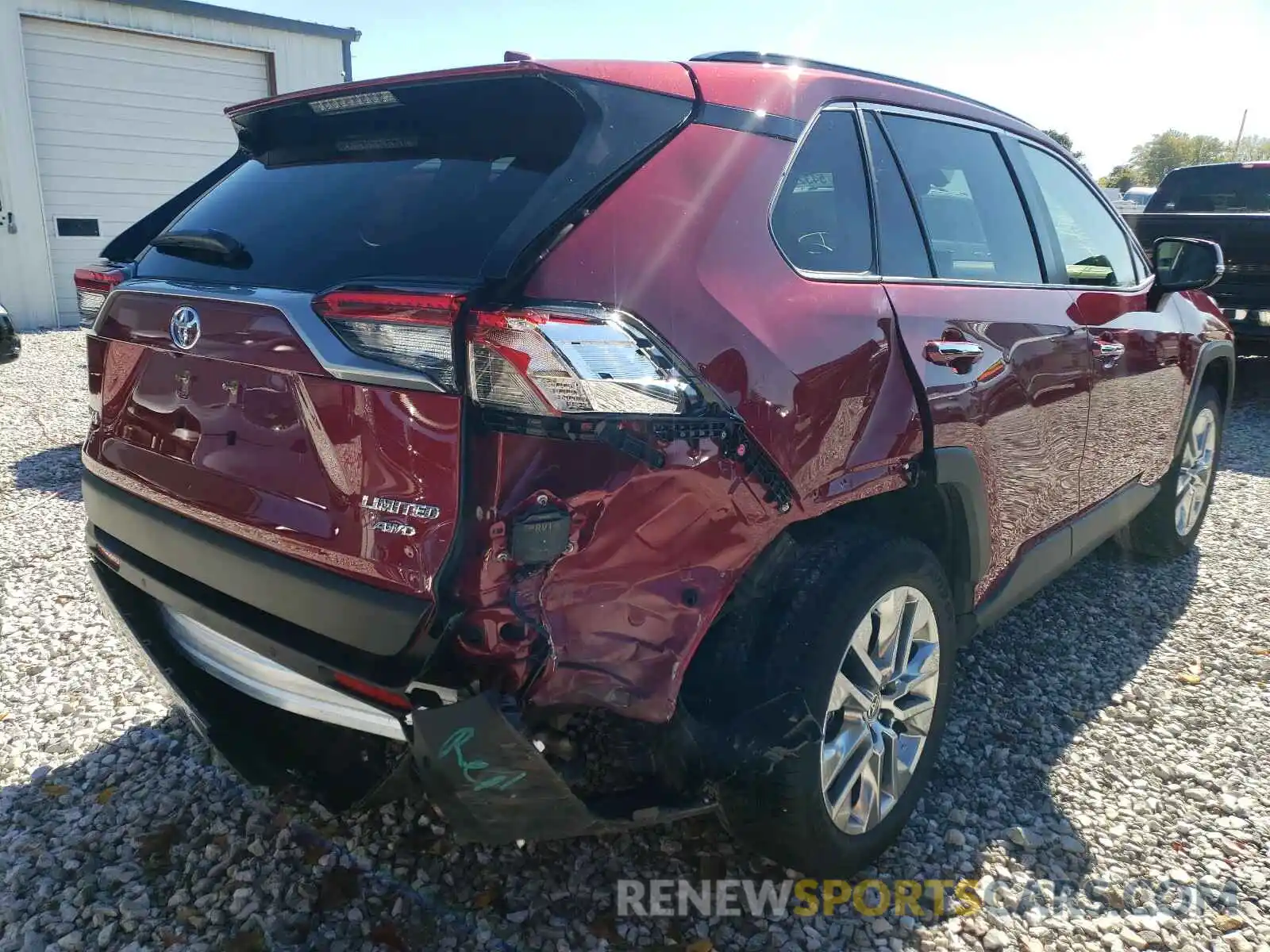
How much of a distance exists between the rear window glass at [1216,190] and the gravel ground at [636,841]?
8.04m

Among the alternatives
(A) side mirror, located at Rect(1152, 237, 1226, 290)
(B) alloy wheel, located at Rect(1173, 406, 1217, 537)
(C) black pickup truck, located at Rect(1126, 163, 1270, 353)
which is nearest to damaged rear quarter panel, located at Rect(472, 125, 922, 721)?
(A) side mirror, located at Rect(1152, 237, 1226, 290)

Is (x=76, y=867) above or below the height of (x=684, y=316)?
below

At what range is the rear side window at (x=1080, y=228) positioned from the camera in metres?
3.23

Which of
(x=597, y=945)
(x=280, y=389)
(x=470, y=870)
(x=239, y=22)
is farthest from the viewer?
(x=239, y=22)

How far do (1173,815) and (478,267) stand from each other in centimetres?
243

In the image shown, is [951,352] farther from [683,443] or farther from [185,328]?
[185,328]

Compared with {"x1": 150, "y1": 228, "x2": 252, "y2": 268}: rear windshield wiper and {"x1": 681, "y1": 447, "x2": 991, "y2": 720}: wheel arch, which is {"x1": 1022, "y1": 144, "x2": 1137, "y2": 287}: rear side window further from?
{"x1": 150, "y1": 228, "x2": 252, "y2": 268}: rear windshield wiper

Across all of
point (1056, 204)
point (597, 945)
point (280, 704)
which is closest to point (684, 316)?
point (280, 704)

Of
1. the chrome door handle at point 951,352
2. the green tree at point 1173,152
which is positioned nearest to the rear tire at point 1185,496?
the chrome door handle at point 951,352

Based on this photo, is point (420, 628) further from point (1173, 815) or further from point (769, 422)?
point (1173, 815)

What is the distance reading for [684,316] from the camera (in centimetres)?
168

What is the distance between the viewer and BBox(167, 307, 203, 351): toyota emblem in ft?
6.21

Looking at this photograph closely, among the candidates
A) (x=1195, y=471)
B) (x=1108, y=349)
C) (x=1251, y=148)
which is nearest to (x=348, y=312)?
(x=1108, y=349)

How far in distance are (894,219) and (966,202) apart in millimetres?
566
